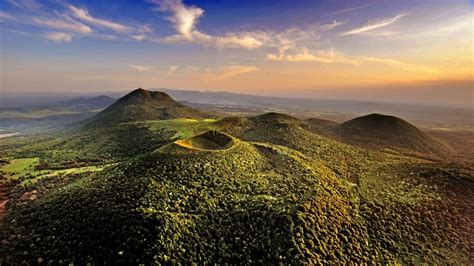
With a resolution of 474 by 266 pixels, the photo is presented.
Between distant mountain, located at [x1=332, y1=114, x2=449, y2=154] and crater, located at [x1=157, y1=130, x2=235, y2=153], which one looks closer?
crater, located at [x1=157, y1=130, x2=235, y2=153]

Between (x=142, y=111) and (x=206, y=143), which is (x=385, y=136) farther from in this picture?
(x=142, y=111)

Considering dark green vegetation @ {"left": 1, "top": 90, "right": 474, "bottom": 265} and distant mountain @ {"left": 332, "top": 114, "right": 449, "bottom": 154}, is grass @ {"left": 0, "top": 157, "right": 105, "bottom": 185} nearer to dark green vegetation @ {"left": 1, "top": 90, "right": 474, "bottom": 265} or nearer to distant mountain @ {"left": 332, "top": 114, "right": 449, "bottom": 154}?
dark green vegetation @ {"left": 1, "top": 90, "right": 474, "bottom": 265}

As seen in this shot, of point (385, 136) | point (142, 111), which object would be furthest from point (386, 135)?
point (142, 111)

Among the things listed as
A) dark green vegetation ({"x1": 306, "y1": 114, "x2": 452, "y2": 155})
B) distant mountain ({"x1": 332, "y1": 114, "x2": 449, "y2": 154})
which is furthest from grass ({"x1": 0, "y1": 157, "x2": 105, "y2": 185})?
distant mountain ({"x1": 332, "y1": 114, "x2": 449, "y2": 154})

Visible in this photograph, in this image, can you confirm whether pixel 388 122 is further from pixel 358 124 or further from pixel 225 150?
pixel 225 150

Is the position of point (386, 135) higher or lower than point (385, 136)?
higher

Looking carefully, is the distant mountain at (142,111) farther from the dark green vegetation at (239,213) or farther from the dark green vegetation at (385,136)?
the dark green vegetation at (239,213)
